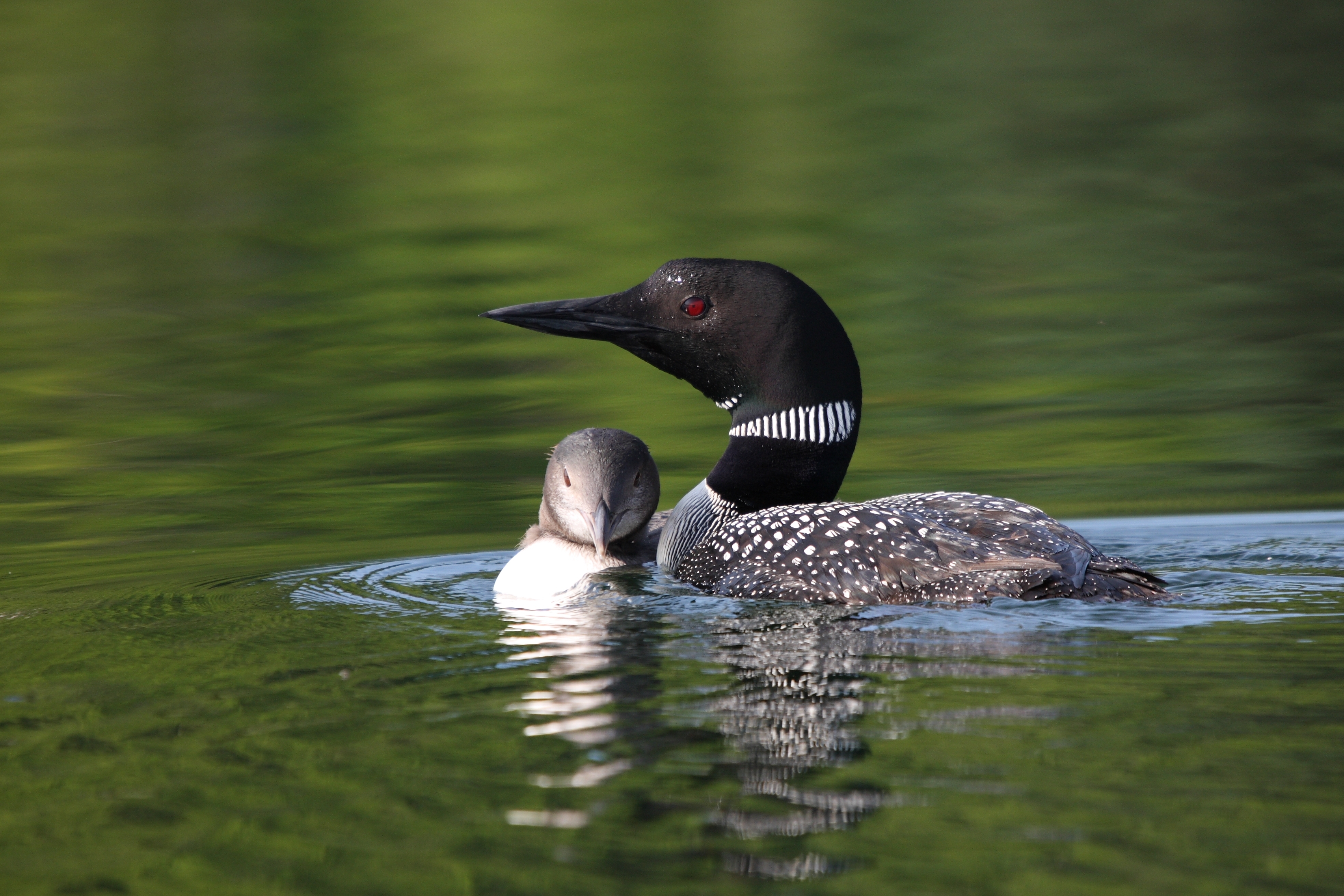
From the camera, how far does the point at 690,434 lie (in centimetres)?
747

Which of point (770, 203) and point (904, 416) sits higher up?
point (770, 203)

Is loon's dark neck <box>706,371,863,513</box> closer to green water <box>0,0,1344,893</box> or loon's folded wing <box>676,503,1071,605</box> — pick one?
loon's folded wing <box>676,503,1071,605</box>

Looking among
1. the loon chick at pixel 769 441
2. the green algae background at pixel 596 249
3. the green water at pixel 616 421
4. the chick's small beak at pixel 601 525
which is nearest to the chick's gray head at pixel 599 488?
the chick's small beak at pixel 601 525

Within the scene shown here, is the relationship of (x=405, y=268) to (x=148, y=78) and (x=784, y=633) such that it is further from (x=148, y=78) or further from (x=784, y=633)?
(x=148, y=78)

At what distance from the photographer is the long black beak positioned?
5.48 m

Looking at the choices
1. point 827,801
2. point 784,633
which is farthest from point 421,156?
point 827,801

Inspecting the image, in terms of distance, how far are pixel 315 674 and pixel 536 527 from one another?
4.88 ft

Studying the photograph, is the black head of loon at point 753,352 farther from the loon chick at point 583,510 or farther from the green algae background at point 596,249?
the green algae background at point 596,249

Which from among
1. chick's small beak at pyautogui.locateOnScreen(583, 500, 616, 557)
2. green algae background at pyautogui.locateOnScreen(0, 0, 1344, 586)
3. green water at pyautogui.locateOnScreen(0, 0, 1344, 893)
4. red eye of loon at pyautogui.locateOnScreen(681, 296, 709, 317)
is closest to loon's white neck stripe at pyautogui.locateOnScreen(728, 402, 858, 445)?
red eye of loon at pyautogui.locateOnScreen(681, 296, 709, 317)

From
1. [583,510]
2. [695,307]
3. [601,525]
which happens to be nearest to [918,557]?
[601,525]

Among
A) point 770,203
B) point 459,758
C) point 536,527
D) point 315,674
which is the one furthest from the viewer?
point 770,203

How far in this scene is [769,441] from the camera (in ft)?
17.7

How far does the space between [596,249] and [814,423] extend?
581 cm

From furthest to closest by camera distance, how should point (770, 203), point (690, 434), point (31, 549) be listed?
point (770, 203)
point (690, 434)
point (31, 549)
